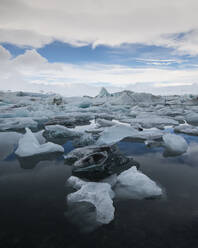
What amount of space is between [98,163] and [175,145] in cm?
119

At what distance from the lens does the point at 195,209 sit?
3.36 ft

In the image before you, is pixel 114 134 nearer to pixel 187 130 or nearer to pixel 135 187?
pixel 135 187

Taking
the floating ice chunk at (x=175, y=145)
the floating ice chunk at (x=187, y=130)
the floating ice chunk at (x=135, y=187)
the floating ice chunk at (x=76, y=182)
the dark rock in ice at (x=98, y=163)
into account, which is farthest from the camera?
the floating ice chunk at (x=187, y=130)

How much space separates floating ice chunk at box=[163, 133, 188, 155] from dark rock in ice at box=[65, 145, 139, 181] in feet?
2.11

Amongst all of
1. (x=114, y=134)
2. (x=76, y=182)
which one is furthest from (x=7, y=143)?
(x=76, y=182)

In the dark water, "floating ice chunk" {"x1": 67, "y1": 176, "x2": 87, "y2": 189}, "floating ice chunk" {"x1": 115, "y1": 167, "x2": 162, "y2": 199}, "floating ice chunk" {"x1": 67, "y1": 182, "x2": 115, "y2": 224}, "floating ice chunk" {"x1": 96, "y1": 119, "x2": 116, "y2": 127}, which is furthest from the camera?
"floating ice chunk" {"x1": 96, "y1": 119, "x2": 116, "y2": 127}

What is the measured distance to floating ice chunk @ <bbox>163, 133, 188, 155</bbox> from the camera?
2130mm

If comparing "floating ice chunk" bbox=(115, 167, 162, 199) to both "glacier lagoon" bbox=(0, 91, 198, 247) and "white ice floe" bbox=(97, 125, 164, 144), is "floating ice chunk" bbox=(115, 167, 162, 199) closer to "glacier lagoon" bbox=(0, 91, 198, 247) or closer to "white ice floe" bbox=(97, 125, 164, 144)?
"glacier lagoon" bbox=(0, 91, 198, 247)

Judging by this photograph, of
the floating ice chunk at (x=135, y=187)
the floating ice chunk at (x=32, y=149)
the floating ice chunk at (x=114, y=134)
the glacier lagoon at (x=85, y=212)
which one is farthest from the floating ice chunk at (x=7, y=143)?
the floating ice chunk at (x=135, y=187)

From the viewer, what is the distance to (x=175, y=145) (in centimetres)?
219

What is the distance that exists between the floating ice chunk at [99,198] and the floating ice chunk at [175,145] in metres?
1.25

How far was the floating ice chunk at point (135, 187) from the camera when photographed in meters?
1.17

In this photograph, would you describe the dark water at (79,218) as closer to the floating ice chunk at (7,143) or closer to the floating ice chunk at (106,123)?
the floating ice chunk at (7,143)

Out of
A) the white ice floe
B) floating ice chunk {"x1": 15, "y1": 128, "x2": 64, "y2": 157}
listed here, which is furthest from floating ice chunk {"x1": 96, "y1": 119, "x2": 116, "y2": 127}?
floating ice chunk {"x1": 15, "y1": 128, "x2": 64, "y2": 157}
